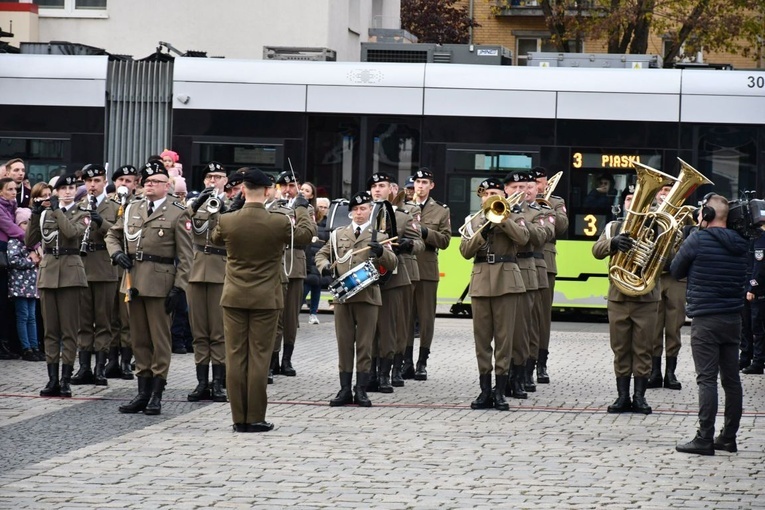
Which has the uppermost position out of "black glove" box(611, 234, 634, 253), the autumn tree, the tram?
the autumn tree

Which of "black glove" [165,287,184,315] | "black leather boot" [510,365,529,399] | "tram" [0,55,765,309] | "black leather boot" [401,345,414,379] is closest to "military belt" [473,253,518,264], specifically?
"black leather boot" [510,365,529,399]

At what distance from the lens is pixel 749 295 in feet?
53.2

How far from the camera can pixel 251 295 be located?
11297 millimetres

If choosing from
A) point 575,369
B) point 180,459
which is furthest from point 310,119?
point 180,459

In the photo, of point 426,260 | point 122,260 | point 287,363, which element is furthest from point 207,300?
point 426,260

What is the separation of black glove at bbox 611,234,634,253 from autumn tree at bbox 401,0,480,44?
105 feet

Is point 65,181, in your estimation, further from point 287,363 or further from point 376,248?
point 287,363

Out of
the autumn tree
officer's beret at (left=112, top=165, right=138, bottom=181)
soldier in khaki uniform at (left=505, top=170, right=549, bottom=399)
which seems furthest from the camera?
the autumn tree

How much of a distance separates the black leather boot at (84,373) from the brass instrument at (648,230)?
16.5 ft

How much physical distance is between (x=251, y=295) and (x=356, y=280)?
1.64 m

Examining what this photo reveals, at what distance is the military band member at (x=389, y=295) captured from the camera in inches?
544

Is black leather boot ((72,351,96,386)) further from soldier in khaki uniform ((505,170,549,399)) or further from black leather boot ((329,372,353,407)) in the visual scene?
soldier in khaki uniform ((505,170,549,399))

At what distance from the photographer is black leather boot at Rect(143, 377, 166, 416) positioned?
12062mm

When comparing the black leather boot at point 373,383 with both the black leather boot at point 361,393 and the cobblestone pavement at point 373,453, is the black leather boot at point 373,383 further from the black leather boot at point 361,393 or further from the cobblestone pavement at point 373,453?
the black leather boot at point 361,393
